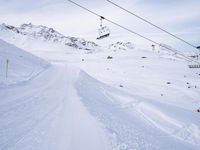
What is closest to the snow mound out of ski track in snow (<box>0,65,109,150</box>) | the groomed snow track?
ski track in snow (<box>0,65,109,150</box>)

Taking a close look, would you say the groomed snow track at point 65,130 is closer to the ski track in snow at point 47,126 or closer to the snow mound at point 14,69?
the ski track in snow at point 47,126

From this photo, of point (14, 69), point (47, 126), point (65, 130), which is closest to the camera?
point (65, 130)

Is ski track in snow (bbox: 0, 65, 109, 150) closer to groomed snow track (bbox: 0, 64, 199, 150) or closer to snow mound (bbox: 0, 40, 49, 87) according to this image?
groomed snow track (bbox: 0, 64, 199, 150)

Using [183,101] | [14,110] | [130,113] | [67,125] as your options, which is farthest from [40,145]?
[183,101]

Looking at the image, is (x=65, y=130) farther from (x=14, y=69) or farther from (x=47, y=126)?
(x=14, y=69)

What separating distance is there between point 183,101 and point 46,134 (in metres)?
17.4

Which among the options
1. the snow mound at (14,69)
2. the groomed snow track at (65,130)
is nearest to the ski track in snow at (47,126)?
the groomed snow track at (65,130)

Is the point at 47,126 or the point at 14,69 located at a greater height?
the point at 14,69

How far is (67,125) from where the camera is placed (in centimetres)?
1051

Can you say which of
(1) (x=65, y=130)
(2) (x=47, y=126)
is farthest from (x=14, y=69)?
(1) (x=65, y=130)

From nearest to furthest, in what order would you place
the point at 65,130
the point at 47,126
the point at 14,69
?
the point at 65,130, the point at 47,126, the point at 14,69

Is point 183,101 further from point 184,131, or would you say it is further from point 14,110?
point 14,110

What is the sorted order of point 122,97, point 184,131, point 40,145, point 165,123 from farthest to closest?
point 122,97
point 165,123
point 184,131
point 40,145

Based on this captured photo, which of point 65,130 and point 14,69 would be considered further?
point 14,69
